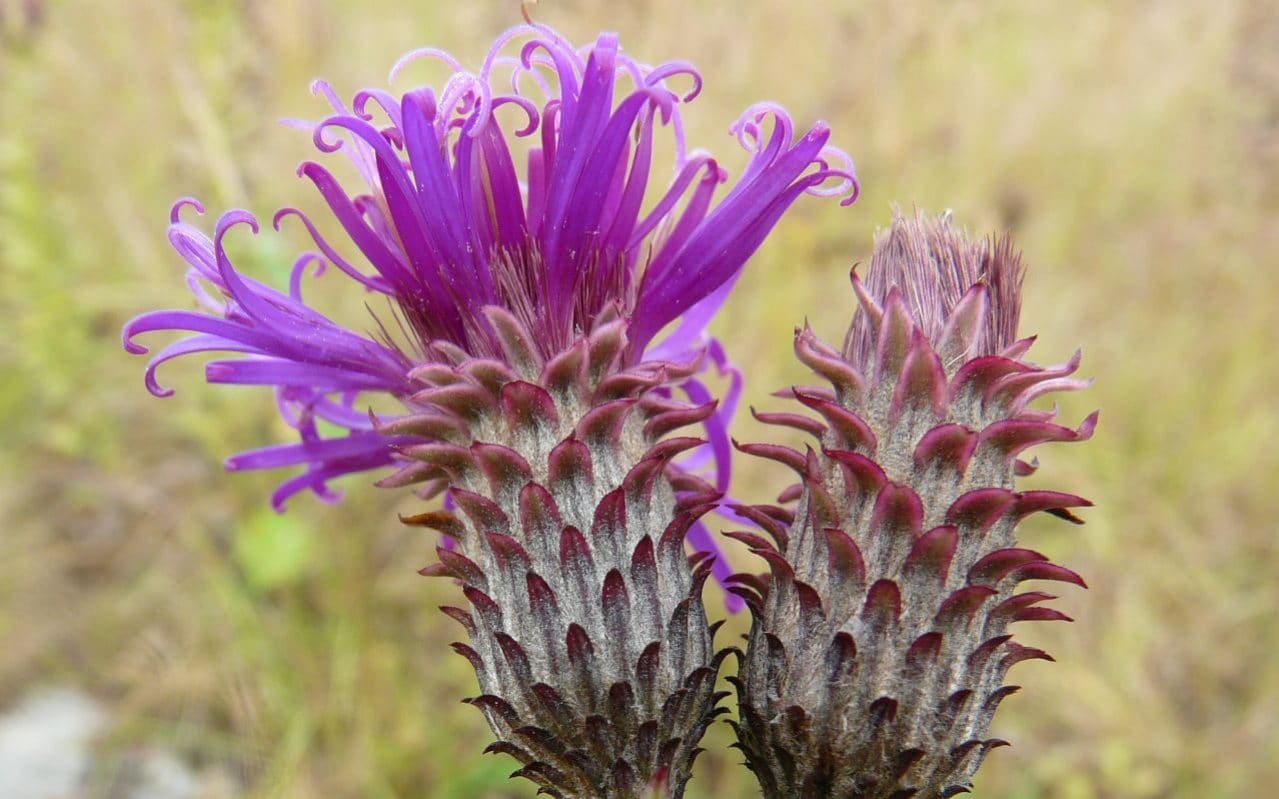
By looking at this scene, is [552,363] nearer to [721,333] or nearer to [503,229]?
[503,229]

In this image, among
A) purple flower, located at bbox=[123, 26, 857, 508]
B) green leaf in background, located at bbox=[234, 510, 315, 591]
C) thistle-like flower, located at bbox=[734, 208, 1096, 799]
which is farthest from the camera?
green leaf in background, located at bbox=[234, 510, 315, 591]

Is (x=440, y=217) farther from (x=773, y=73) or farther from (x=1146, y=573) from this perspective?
(x=773, y=73)

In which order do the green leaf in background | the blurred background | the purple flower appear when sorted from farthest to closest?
A: the green leaf in background < the blurred background < the purple flower

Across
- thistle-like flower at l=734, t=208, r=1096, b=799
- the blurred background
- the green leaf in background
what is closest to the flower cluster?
thistle-like flower at l=734, t=208, r=1096, b=799

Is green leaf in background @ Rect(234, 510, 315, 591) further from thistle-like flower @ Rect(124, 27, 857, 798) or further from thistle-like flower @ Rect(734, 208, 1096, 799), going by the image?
thistle-like flower @ Rect(734, 208, 1096, 799)

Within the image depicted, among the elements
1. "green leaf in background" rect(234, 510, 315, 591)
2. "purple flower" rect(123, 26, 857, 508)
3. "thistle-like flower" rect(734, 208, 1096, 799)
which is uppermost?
"green leaf in background" rect(234, 510, 315, 591)

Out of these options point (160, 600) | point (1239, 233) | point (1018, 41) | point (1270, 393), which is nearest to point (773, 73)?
point (1018, 41)

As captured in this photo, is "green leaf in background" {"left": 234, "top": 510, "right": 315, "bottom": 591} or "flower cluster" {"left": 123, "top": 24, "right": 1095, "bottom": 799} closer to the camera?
"flower cluster" {"left": 123, "top": 24, "right": 1095, "bottom": 799}
